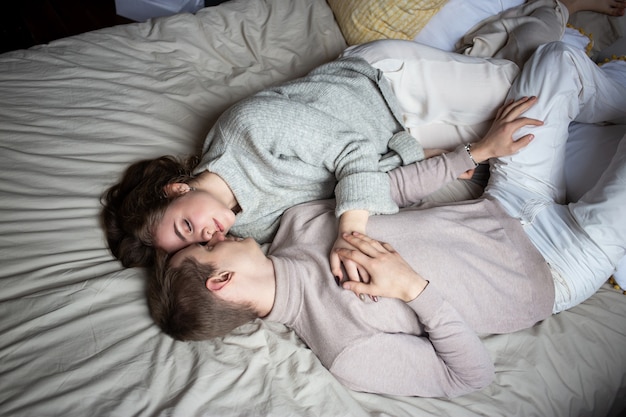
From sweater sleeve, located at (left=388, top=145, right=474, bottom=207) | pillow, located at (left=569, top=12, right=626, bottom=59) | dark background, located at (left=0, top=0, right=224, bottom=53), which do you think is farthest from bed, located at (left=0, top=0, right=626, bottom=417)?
dark background, located at (left=0, top=0, right=224, bottom=53)

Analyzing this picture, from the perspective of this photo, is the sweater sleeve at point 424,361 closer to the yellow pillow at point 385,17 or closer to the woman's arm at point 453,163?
the woman's arm at point 453,163

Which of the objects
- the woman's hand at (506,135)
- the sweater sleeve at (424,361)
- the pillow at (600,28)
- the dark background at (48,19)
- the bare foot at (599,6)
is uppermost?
the bare foot at (599,6)

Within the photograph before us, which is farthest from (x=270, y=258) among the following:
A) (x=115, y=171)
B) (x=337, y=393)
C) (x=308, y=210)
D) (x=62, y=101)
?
(x=62, y=101)

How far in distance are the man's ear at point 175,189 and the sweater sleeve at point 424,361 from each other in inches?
21.5

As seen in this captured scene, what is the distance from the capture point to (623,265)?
3.89 ft

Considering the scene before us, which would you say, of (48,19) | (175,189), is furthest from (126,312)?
(48,19)

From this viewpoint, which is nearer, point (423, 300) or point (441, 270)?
point (423, 300)

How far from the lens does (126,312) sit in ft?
3.19

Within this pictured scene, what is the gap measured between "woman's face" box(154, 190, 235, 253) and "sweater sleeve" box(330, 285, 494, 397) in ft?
1.35

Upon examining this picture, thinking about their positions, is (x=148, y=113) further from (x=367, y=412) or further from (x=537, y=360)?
(x=537, y=360)

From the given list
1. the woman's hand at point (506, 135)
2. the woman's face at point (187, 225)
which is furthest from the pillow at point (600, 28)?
the woman's face at point (187, 225)

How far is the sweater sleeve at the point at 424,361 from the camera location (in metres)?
0.93

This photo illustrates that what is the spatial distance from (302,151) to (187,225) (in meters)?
0.34

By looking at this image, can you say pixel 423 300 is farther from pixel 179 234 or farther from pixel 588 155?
pixel 588 155
